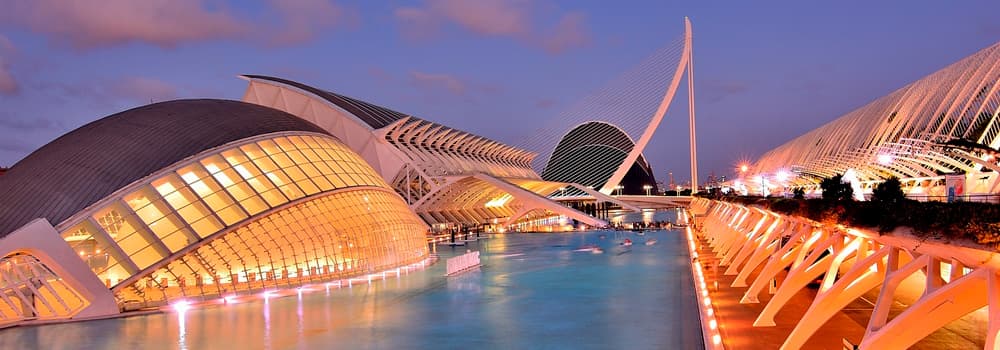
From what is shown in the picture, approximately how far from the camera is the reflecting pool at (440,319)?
679 inches

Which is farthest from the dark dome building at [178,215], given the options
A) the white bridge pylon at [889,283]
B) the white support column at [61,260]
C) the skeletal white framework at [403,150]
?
the skeletal white framework at [403,150]

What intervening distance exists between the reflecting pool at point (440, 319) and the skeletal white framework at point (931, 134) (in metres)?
14.5

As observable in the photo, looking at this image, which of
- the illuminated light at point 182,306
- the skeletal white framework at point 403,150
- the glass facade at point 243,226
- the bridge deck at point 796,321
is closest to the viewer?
the bridge deck at point 796,321

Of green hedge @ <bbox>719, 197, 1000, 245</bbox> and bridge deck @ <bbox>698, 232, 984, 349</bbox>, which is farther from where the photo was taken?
bridge deck @ <bbox>698, 232, 984, 349</bbox>

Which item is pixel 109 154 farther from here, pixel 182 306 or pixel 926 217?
pixel 926 217

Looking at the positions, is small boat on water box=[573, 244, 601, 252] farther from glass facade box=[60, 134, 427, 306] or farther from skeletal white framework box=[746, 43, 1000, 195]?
skeletal white framework box=[746, 43, 1000, 195]

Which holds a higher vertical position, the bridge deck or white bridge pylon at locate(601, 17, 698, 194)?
white bridge pylon at locate(601, 17, 698, 194)

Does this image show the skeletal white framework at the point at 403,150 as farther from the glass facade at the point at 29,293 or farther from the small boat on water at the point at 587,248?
the glass facade at the point at 29,293

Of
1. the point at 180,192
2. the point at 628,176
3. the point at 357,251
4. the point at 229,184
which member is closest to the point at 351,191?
the point at 357,251

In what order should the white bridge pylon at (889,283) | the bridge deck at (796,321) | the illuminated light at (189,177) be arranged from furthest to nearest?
the illuminated light at (189,177), the bridge deck at (796,321), the white bridge pylon at (889,283)

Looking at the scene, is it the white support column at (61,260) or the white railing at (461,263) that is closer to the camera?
the white support column at (61,260)

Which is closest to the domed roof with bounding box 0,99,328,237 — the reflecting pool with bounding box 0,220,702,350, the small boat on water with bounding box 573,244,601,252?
the reflecting pool with bounding box 0,220,702,350

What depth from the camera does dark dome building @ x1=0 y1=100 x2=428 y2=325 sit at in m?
21.6

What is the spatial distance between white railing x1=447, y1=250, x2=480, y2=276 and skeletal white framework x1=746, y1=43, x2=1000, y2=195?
20170 millimetres
